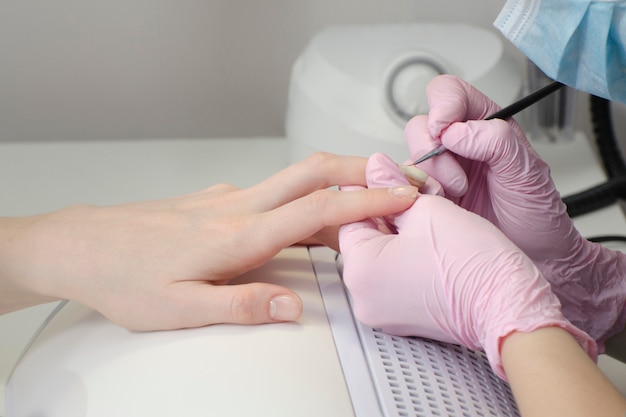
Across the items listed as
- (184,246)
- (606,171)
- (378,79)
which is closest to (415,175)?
(184,246)

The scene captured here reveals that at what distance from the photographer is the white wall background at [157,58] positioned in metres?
1.37

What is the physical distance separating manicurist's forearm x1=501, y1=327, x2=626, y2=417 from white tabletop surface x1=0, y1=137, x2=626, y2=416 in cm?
59

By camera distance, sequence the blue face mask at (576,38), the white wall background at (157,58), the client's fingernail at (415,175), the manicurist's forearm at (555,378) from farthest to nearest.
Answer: the white wall background at (157,58), the client's fingernail at (415,175), the blue face mask at (576,38), the manicurist's forearm at (555,378)

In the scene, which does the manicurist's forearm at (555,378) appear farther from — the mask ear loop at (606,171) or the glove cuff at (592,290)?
the mask ear loop at (606,171)

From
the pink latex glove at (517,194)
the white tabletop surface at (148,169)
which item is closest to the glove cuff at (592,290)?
the pink latex glove at (517,194)

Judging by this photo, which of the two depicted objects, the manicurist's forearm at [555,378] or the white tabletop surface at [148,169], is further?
the white tabletop surface at [148,169]

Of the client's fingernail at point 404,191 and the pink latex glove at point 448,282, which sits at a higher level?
the client's fingernail at point 404,191

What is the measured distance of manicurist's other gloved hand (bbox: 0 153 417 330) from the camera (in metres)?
0.74

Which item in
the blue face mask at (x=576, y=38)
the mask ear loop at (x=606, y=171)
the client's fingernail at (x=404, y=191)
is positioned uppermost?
the blue face mask at (x=576, y=38)

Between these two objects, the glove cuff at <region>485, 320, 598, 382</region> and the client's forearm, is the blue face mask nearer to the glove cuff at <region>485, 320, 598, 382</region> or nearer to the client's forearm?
the glove cuff at <region>485, 320, 598, 382</region>

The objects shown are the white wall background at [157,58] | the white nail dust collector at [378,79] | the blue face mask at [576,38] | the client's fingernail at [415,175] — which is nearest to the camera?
the blue face mask at [576,38]

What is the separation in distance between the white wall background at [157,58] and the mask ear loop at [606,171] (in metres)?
0.28

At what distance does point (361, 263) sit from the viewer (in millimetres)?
707

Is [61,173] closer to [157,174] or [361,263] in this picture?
[157,174]
